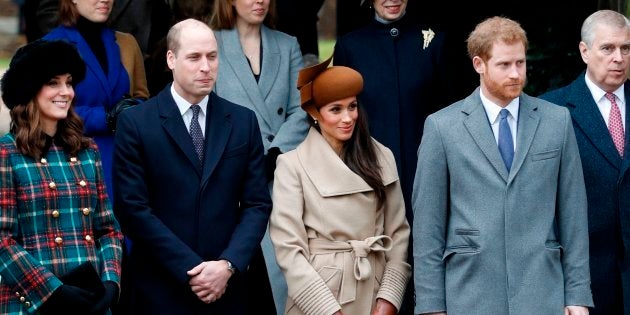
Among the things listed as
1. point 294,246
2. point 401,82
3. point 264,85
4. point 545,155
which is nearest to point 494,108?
point 545,155

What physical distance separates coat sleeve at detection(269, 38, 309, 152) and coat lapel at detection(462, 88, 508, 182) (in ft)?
4.00

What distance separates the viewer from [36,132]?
5988 mm

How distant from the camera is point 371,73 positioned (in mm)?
7449

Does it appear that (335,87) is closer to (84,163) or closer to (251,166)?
(251,166)

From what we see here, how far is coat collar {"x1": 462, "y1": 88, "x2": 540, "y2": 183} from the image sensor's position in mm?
6074

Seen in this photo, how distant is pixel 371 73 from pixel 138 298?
1880 mm

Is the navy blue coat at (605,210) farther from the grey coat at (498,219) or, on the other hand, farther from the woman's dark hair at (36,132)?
the woman's dark hair at (36,132)

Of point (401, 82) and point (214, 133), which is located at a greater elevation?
point (401, 82)

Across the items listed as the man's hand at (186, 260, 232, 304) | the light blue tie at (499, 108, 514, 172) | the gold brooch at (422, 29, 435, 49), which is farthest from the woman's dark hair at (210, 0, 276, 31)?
the light blue tie at (499, 108, 514, 172)

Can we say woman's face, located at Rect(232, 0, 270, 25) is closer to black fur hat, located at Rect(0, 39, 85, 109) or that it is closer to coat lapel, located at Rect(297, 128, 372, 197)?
coat lapel, located at Rect(297, 128, 372, 197)

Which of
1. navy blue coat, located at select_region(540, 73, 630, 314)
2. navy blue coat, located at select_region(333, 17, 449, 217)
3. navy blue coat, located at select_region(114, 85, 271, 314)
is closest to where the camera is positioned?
navy blue coat, located at select_region(114, 85, 271, 314)

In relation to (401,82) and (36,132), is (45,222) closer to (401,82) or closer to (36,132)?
(36,132)

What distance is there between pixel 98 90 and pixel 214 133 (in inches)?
38.5

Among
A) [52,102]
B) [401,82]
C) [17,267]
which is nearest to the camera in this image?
[17,267]
